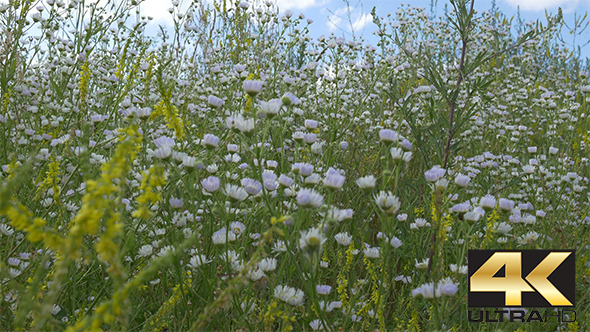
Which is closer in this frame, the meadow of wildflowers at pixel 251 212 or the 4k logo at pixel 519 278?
the meadow of wildflowers at pixel 251 212

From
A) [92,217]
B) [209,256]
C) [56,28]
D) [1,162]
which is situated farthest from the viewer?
[56,28]

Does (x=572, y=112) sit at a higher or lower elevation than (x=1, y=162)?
higher

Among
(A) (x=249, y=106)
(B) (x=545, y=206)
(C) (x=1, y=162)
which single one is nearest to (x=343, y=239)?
(A) (x=249, y=106)

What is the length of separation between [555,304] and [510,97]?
12.0 ft

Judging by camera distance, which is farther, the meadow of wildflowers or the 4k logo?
the 4k logo

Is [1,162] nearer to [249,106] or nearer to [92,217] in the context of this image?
[249,106]

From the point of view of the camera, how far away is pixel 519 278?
169cm

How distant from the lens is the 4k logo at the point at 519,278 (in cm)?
170

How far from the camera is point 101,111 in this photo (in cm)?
327

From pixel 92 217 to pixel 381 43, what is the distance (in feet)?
11.2

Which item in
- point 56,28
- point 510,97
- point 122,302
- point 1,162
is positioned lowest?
point 122,302

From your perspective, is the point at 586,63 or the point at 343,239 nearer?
the point at 343,239

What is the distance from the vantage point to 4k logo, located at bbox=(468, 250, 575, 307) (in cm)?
170

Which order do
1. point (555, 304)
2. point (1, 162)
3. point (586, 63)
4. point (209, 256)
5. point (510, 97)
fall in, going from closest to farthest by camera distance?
point (555, 304) → point (209, 256) → point (1, 162) → point (510, 97) → point (586, 63)
